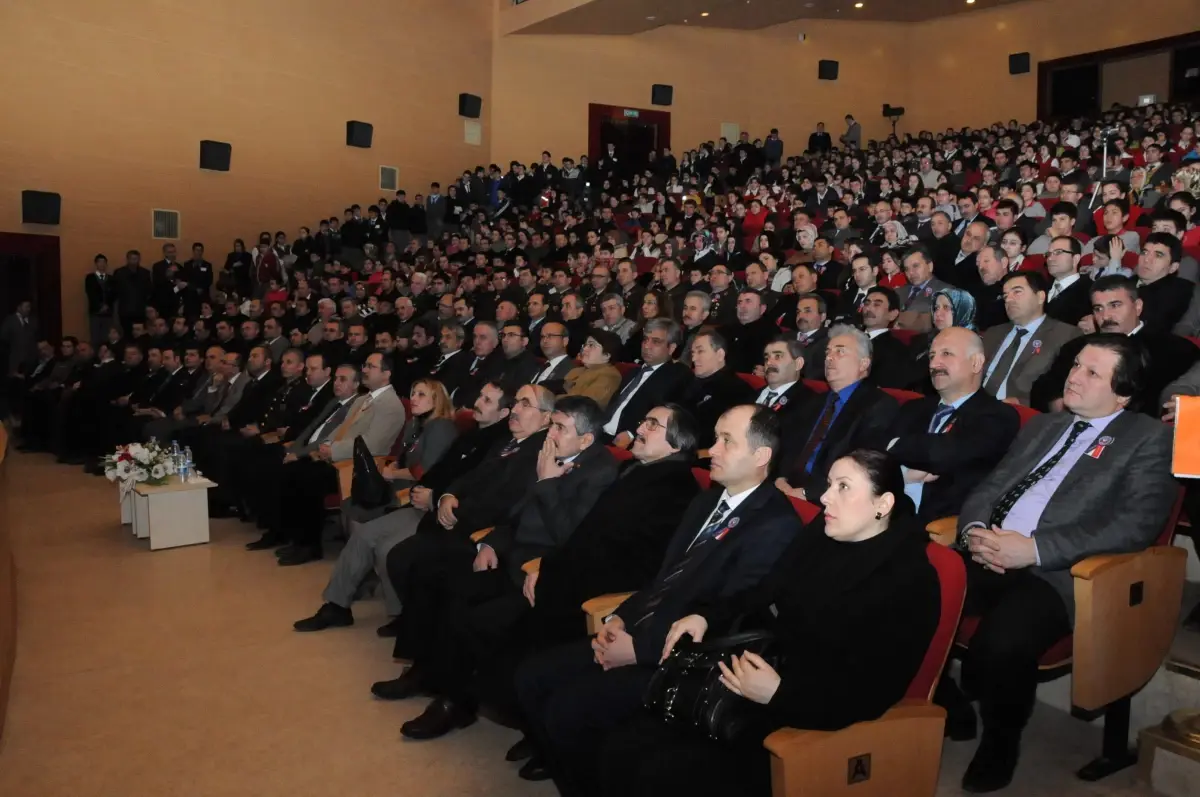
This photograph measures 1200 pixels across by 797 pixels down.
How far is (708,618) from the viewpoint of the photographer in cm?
235

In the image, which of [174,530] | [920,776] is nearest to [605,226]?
[174,530]

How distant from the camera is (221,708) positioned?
3.21 meters

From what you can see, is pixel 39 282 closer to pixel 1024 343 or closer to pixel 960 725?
pixel 1024 343

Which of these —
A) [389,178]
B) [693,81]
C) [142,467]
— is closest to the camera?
[142,467]

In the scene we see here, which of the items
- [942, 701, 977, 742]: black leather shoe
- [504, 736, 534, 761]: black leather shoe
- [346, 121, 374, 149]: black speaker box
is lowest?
[504, 736, 534, 761]: black leather shoe

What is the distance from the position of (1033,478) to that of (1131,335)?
1.25 metres

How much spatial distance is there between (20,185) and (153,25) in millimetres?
2774

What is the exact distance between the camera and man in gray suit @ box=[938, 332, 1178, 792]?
2.45 m

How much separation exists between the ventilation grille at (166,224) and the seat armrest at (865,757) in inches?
530

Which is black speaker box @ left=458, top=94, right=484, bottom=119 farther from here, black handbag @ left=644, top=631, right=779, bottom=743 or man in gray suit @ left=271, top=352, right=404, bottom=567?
black handbag @ left=644, top=631, right=779, bottom=743

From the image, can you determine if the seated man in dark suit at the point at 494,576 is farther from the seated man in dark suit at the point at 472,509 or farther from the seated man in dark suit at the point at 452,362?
the seated man in dark suit at the point at 452,362

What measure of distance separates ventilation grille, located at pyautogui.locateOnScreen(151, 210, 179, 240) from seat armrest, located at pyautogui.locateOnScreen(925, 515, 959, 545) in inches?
507

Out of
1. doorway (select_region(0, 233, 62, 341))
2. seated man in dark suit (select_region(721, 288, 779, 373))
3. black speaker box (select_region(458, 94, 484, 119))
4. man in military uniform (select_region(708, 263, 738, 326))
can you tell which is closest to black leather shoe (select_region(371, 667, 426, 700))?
seated man in dark suit (select_region(721, 288, 779, 373))

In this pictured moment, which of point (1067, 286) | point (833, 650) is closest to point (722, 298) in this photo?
point (1067, 286)
